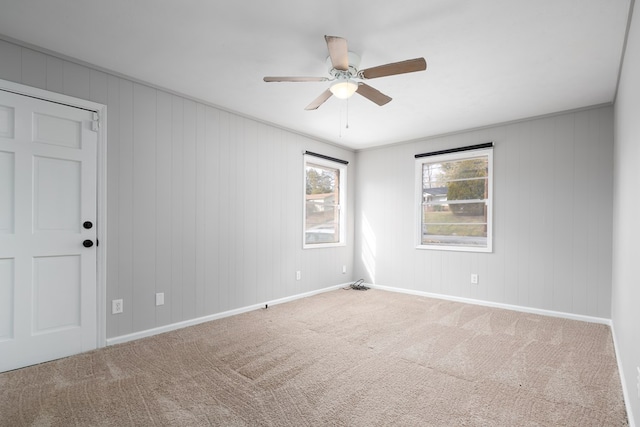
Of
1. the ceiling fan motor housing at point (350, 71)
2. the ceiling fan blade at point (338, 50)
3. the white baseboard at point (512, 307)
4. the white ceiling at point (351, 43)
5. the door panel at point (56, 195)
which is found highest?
the white ceiling at point (351, 43)

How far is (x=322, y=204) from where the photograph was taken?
17.7 feet

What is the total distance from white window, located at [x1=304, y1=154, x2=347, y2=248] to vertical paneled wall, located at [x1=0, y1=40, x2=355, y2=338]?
27 cm

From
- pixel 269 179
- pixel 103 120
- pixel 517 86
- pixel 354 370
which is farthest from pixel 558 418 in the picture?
pixel 103 120

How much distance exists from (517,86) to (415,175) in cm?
209

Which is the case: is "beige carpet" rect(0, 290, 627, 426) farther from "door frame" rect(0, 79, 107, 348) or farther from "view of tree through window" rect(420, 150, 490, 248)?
"view of tree through window" rect(420, 150, 490, 248)

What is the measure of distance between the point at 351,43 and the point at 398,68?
0.44 metres

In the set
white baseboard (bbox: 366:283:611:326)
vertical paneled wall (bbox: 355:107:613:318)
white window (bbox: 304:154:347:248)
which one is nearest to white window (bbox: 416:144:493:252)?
vertical paneled wall (bbox: 355:107:613:318)

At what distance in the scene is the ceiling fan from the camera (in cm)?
214

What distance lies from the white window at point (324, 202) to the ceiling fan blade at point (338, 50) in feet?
8.80

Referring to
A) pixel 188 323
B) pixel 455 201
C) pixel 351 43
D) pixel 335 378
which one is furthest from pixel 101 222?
pixel 455 201

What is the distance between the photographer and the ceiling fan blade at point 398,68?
7.17 ft

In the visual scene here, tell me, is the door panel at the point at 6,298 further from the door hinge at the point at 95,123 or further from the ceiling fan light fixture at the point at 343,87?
the ceiling fan light fixture at the point at 343,87

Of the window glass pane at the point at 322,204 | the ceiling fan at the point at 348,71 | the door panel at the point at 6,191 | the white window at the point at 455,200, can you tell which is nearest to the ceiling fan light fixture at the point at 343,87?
the ceiling fan at the point at 348,71

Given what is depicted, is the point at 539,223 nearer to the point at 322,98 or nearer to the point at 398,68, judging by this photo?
the point at 398,68
